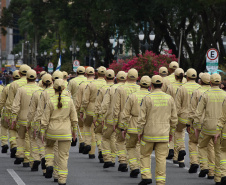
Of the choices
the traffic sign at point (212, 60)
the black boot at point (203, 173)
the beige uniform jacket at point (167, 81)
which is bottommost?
the black boot at point (203, 173)

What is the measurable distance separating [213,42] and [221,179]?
82.7ft

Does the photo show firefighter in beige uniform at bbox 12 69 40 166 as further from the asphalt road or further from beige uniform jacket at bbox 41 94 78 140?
beige uniform jacket at bbox 41 94 78 140

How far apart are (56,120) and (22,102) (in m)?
2.65

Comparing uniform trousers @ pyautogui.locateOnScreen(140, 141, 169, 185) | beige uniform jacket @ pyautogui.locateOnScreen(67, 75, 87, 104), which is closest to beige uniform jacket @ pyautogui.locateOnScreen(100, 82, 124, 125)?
uniform trousers @ pyautogui.locateOnScreen(140, 141, 169, 185)

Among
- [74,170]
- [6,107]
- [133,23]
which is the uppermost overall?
[133,23]

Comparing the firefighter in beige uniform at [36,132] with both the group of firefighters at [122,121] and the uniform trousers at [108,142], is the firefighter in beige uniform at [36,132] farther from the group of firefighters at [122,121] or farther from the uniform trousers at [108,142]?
the uniform trousers at [108,142]

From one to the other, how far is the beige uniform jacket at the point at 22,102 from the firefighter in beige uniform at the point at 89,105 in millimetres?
2428

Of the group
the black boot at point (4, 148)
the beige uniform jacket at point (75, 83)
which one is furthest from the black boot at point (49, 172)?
the beige uniform jacket at point (75, 83)

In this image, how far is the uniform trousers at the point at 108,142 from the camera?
14773mm

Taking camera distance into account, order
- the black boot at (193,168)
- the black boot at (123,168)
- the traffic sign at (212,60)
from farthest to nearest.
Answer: the traffic sign at (212,60) < the black boot at (123,168) < the black boot at (193,168)

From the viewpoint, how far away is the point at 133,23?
4294 cm

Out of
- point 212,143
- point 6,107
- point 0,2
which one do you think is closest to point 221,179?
point 212,143

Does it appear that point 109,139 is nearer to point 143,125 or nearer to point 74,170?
point 74,170

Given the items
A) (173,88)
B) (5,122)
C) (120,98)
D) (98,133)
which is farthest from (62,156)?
(5,122)
